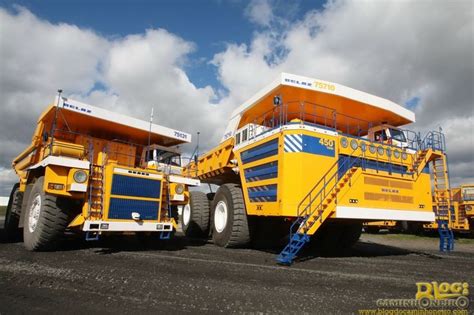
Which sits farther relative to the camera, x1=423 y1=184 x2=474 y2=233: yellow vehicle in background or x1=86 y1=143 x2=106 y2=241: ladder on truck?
x1=423 y1=184 x2=474 y2=233: yellow vehicle in background

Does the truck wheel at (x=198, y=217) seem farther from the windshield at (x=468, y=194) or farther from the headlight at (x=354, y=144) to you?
the windshield at (x=468, y=194)

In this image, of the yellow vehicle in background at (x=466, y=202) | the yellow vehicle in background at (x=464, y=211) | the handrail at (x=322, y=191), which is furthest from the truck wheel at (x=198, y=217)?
the yellow vehicle in background at (x=466, y=202)

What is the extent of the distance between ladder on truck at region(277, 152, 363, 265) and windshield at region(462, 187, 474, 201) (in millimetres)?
12142

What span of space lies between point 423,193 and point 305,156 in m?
3.65

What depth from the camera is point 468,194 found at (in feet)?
52.8

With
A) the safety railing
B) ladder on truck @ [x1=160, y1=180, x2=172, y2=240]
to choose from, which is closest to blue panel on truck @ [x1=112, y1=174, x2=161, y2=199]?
ladder on truck @ [x1=160, y1=180, x2=172, y2=240]

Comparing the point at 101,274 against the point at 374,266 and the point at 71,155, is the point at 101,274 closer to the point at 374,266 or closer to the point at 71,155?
the point at 71,155

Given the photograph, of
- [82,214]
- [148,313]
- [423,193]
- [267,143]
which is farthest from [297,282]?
[423,193]

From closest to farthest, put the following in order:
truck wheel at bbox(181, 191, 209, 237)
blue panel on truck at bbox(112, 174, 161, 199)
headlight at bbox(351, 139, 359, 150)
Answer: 1. blue panel on truck at bbox(112, 174, 161, 199)
2. headlight at bbox(351, 139, 359, 150)
3. truck wheel at bbox(181, 191, 209, 237)

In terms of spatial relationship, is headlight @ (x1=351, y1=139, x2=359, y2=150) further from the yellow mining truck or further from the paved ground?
the yellow mining truck

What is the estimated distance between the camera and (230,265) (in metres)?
6.02

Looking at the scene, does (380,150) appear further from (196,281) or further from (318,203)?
(196,281)

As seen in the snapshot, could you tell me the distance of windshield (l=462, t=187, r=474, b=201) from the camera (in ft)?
52.3

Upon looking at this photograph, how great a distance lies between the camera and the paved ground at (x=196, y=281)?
3611 millimetres
